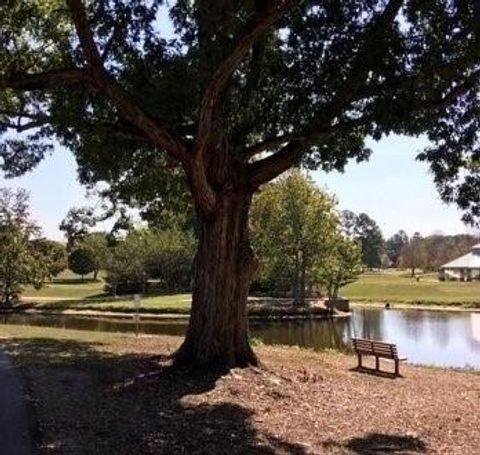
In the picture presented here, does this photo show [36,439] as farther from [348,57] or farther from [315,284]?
[315,284]

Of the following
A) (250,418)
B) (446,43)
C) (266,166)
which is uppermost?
(446,43)

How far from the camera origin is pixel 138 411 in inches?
390

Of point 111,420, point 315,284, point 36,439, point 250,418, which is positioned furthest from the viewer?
point 315,284

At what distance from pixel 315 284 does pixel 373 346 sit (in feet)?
146

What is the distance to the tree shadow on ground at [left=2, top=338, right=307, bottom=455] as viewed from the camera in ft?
27.0

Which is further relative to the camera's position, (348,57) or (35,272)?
(35,272)

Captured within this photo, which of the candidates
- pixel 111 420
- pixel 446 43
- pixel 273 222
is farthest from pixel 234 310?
pixel 273 222

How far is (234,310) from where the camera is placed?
1359 centimetres

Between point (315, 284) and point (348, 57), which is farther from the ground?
point (348, 57)

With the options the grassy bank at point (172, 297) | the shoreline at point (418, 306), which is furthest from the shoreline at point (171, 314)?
the shoreline at point (418, 306)

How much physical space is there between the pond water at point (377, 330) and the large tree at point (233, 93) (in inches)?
611

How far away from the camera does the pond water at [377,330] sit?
32281mm

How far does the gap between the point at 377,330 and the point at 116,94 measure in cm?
3395

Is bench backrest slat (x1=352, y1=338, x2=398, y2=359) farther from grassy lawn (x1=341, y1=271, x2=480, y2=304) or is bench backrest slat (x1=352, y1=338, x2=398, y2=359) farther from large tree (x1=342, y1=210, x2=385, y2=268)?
large tree (x1=342, y1=210, x2=385, y2=268)
